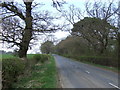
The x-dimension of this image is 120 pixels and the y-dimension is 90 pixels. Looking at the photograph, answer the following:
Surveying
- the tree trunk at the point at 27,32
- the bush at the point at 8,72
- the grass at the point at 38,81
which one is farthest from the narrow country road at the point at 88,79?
the tree trunk at the point at 27,32

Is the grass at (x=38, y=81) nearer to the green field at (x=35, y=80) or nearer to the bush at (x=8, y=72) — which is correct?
the green field at (x=35, y=80)

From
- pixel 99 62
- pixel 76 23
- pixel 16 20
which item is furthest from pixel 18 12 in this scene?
pixel 99 62

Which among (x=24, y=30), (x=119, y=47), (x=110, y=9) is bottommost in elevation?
(x=119, y=47)

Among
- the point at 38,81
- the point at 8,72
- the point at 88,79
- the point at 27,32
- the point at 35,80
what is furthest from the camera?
the point at 27,32

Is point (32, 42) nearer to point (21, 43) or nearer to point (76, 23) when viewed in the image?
point (21, 43)

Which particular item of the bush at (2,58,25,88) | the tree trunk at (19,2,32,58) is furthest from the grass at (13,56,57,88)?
the tree trunk at (19,2,32,58)

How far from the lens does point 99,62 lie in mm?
32844

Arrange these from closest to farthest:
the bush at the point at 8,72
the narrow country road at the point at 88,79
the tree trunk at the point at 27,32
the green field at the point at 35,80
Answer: the bush at the point at 8,72
the green field at the point at 35,80
the narrow country road at the point at 88,79
the tree trunk at the point at 27,32

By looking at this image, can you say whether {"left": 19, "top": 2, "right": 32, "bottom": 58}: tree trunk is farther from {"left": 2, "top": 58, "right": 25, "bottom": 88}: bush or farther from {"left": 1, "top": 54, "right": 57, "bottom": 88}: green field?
{"left": 2, "top": 58, "right": 25, "bottom": 88}: bush

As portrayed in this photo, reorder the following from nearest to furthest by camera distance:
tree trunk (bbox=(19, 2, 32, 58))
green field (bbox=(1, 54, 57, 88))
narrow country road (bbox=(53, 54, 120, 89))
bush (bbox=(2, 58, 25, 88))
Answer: bush (bbox=(2, 58, 25, 88))
green field (bbox=(1, 54, 57, 88))
narrow country road (bbox=(53, 54, 120, 89))
tree trunk (bbox=(19, 2, 32, 58))

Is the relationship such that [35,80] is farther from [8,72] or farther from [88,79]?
[88,79]

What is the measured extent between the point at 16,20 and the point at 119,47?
14.4 meters

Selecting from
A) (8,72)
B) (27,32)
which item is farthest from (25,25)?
(8,72)

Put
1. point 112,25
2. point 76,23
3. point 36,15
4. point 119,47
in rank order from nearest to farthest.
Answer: point 36,15 → point 119,47 → point 112,25 → point 76,23
